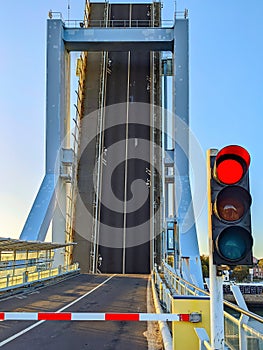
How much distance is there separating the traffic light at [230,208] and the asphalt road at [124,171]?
85.0ft

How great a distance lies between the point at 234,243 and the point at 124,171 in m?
27.8

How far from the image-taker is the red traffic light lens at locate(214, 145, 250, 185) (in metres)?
4.02

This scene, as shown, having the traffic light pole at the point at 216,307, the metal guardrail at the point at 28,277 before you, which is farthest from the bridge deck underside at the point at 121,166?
the traffic light pole at the point at 216,307

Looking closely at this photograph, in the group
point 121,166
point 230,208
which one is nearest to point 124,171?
point 121,166

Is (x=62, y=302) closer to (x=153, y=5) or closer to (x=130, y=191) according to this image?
(x=130, y=191)

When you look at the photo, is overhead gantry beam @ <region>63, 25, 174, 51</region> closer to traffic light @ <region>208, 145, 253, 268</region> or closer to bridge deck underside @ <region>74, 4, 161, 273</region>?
bridge deck underside @ <region>74, 4, 161, 273</region>

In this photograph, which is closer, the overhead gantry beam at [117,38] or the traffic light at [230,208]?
the traffic light at [230,208]

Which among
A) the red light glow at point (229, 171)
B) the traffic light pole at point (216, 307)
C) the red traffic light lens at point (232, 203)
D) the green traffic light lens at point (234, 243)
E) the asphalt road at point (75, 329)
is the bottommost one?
the asphalt road at point (75, 329)

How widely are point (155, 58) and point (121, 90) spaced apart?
358 cm

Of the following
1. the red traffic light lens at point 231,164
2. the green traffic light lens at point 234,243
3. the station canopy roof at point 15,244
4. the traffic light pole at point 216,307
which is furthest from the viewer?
the station canopy roof at point 15,244

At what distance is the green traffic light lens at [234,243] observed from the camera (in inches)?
152

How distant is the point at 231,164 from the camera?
4090 mm

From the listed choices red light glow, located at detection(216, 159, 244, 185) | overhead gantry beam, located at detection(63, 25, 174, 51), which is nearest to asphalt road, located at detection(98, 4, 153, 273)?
overhead gantry beam, located at detection(63, 25, 174, 51)

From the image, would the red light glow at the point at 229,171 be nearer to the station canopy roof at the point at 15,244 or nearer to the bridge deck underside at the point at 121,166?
the station canopy roof at the point at 15,244
